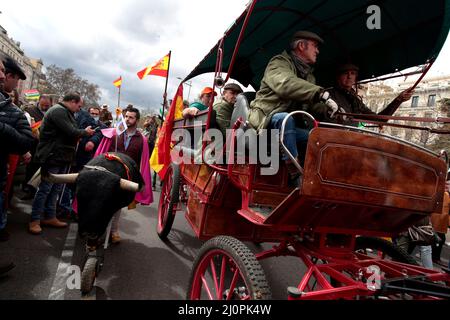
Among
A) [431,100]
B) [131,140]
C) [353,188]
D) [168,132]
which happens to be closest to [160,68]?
[168,132]

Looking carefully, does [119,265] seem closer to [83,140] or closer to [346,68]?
[83,140]

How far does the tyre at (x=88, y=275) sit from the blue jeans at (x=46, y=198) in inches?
75.9

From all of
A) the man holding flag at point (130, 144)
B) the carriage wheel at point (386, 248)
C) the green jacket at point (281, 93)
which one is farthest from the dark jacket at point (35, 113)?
the carriage wheel at point (386, 248)

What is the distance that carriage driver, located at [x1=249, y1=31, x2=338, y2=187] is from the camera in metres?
2.28

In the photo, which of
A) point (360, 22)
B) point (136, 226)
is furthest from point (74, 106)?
point (360, 22)

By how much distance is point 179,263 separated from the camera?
3832 mm

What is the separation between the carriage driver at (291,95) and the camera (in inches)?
89.7

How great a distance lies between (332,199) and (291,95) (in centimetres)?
92

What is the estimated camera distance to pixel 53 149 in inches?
167

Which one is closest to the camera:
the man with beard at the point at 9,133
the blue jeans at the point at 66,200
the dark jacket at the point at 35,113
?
the man with beard at the point at 9,133

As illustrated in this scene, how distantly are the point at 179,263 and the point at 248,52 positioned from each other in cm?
301

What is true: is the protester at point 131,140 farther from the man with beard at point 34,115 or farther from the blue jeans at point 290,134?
the blue jeans at point 290,134

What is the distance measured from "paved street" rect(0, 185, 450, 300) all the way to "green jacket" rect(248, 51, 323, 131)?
2.03 meters
